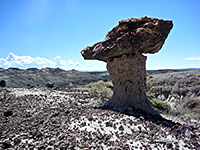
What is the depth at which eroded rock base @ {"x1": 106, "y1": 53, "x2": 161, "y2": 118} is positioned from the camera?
5.84m

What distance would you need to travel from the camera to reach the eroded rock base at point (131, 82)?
19.1ft

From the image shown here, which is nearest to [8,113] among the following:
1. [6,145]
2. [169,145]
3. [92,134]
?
[6,145]

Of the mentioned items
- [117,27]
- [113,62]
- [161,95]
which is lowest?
[161,95]

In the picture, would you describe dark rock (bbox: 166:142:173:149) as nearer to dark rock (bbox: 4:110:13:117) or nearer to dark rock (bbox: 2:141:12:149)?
dark rock (bbox: 2:141:12:149)

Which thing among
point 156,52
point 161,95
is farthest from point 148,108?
point 161,95

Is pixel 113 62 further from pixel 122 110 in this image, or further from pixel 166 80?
pixel 166 80

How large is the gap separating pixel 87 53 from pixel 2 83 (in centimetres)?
1213

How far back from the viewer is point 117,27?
6.03 metres

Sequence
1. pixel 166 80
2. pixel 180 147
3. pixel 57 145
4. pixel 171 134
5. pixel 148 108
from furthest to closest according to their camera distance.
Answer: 1. pixel 166 80
2. pixel 148 108
3. pixel 171 134
4. pixel 180 147
5. pixel 57 145

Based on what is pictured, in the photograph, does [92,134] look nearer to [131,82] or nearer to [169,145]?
[169,145]

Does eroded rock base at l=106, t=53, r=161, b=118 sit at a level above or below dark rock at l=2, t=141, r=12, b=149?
above

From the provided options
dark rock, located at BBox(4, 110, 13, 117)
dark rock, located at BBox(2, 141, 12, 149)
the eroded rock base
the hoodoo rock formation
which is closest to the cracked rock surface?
dark rock, located at BBox(2, 141, 12, 149)

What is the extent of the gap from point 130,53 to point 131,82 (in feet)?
3.63

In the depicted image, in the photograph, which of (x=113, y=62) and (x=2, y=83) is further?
(x=2, y=83)
